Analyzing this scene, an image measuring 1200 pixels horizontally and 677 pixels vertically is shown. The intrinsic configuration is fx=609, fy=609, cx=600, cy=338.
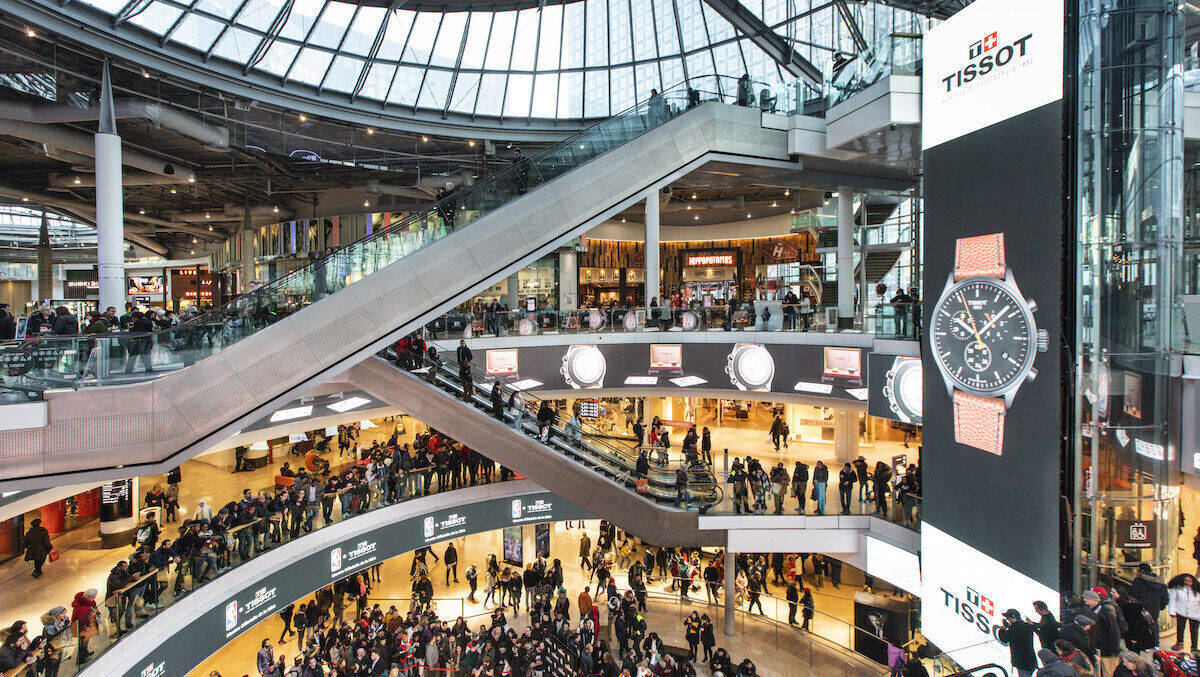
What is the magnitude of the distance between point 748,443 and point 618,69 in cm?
1551

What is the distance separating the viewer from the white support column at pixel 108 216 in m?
13.0

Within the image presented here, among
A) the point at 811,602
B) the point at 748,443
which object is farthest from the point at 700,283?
the point at 811,602

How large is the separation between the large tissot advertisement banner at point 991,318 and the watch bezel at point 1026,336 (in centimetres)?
2

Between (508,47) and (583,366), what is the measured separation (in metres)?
12.1

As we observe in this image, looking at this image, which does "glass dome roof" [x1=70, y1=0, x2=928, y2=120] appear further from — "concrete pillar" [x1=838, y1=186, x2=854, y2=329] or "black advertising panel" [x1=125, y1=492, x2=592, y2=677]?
"black advertising panel" [x1=125, y1=492, x2=592, y2=677]

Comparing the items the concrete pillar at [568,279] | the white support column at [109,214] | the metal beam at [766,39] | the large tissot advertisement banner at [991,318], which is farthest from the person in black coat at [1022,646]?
the concrete pillar at [568,279]

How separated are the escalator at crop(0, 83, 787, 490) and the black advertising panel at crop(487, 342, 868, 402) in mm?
6013

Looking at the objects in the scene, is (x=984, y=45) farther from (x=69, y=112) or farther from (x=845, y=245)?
(x=69, y=112)

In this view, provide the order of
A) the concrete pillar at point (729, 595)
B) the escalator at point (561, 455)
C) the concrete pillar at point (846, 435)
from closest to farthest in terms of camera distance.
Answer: the escalator at point (561, 455)
the concrete pillar at point (729, 595)
the concrete pillar at point (846, 435)

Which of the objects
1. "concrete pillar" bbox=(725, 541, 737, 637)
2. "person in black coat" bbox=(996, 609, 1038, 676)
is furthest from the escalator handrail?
"person in black coat" bbox=(996, 609, 1038, 676)

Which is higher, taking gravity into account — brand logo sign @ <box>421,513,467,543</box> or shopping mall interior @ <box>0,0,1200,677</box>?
shopping mall interior @ <box>0,0,1200,677</box>

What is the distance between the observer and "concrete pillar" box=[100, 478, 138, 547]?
631 inches

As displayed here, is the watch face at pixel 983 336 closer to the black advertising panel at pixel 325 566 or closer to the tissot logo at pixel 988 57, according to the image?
the tissot logo at pixel 988 57

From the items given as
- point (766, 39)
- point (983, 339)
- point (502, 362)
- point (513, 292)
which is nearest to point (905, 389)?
point (983, 339)
